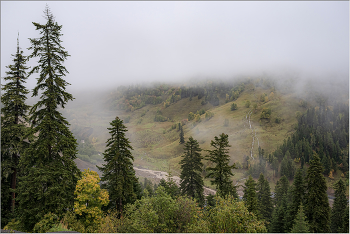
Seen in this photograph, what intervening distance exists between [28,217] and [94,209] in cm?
520

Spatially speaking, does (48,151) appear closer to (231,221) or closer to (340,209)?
(231,221)

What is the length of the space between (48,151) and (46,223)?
5.67 meters

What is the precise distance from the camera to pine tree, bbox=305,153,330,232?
29875 mm

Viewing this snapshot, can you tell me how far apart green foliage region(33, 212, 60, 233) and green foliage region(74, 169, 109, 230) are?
71.1 inches

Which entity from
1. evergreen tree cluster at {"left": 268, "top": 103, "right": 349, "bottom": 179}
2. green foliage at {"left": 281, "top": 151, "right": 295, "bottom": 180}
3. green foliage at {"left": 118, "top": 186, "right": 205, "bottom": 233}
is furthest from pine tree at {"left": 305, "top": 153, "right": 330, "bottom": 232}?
evergreen tree cluster at {"left": 268, "top": 103, "right": 349, "bottom": 179}

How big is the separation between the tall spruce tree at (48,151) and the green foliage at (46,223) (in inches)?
23.2

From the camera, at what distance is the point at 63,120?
1769 cm

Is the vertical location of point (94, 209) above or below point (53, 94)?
below

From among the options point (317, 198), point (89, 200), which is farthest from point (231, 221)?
point (317, 198)

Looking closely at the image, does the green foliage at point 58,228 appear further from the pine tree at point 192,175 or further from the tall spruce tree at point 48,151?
the pine tree at point 192,175

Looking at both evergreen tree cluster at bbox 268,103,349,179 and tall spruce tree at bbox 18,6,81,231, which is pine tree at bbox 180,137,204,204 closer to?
tall spruce tree at bbox 18,6,81,231

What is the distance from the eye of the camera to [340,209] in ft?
137

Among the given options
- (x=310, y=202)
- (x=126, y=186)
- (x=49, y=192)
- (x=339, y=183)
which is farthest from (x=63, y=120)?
(x=339, y=183)

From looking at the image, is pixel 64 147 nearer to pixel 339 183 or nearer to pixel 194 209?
pixel 194 209
